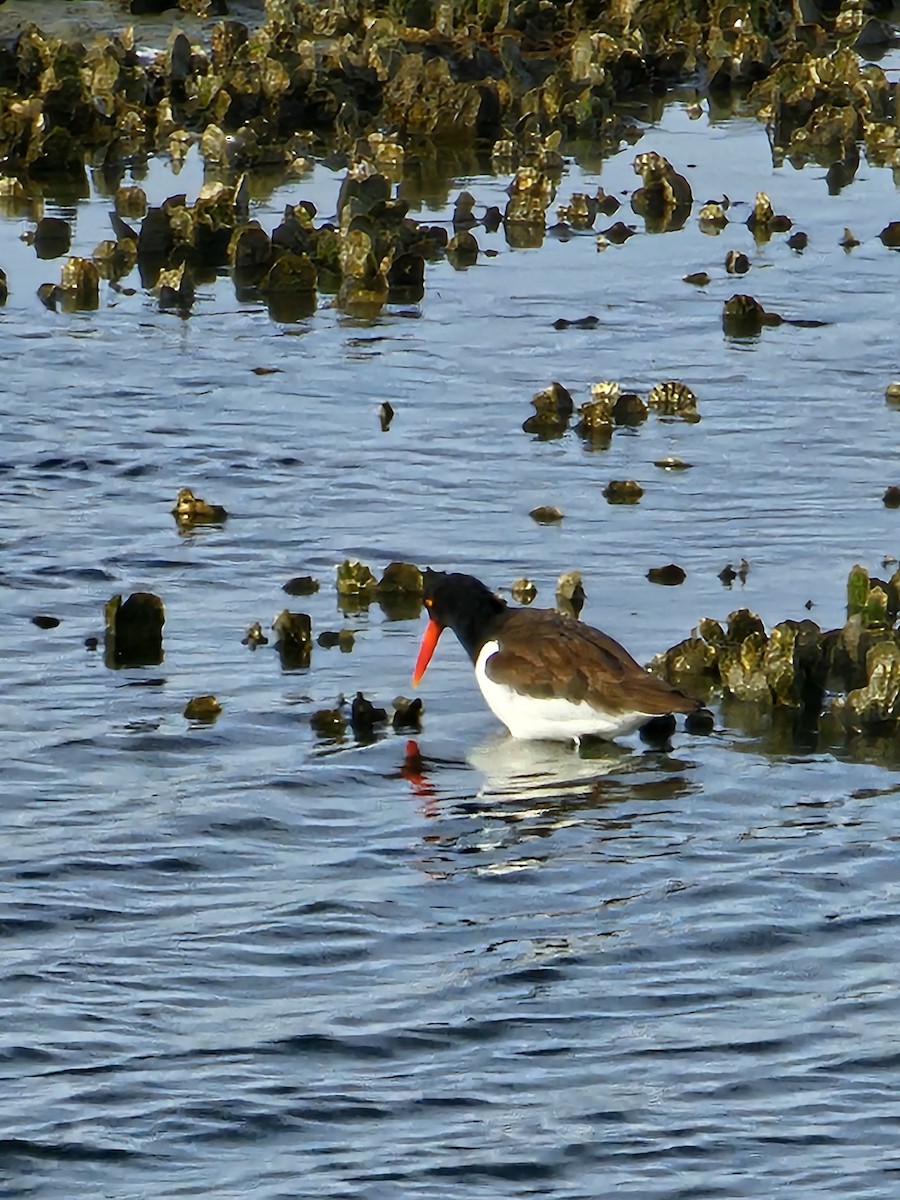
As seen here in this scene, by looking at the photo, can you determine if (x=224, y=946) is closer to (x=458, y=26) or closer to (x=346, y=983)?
(x=346, y=983)

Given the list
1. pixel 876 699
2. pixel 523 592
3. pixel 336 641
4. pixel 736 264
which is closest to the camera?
pixel 876 699

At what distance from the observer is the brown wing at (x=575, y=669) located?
31.3 feet

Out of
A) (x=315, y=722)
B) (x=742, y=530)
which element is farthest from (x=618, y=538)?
(x=315, y=722)

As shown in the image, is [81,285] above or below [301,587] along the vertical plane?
above

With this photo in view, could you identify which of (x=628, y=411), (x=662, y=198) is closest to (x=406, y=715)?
(x=628, y=411)

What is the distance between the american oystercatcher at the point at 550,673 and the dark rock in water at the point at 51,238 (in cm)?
804

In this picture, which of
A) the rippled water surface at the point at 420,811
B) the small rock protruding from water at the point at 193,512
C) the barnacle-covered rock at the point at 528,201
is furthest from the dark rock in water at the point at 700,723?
the barnacle-covered rock at the point at 528,201

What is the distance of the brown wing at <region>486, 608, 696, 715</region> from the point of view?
9539 mm

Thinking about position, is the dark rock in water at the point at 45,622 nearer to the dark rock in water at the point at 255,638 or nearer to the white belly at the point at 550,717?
the dark rock in water at the point at 255,638

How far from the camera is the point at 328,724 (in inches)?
386

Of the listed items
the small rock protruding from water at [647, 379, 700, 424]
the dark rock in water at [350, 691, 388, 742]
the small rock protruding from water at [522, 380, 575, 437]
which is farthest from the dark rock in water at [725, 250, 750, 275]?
the dark rock in water at [350, 691, 388, 742]

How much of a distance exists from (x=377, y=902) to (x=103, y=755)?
1761 millimetres

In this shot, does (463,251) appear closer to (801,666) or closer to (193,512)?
(193,512)

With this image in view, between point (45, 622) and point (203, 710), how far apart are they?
143cm
